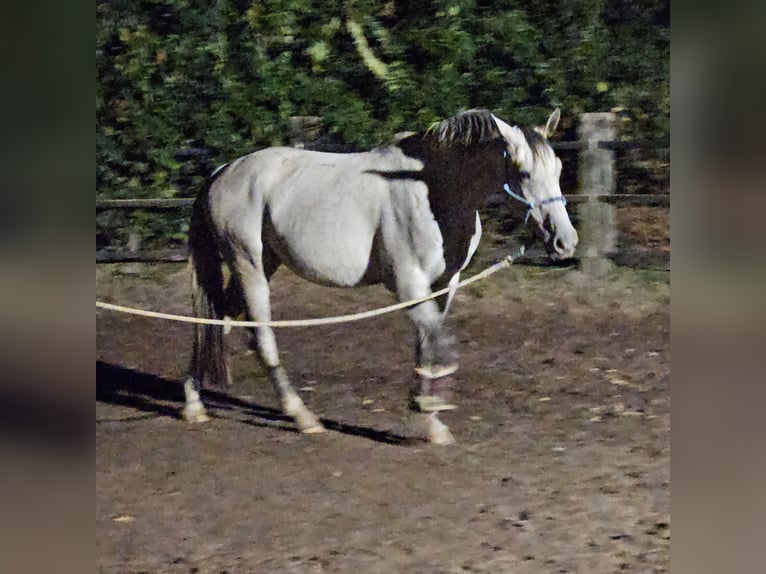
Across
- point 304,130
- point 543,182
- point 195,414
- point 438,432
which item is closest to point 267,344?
point 195,414

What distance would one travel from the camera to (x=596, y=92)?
14.6ft

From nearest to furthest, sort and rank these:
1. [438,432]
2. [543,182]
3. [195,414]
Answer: [543,182], [438,432], [195,414]

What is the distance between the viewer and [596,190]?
4480mm

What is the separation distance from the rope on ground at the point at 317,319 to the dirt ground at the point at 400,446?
4cm

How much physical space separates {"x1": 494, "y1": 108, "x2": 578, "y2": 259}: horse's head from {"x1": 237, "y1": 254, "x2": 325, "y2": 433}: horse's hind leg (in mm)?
1278

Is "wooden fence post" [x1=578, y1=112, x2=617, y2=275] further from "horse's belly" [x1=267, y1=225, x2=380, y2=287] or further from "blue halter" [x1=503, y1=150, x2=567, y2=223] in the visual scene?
"horse's belly" [x1=267, y1=225, x2=380, y2=287]

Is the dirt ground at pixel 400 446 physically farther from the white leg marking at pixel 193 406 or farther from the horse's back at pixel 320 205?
the horse's back at pixel 320 205

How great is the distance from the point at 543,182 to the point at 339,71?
3.49ft

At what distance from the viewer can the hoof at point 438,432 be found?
15.0 ft

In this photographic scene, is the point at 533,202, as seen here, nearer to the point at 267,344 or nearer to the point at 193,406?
the point at 267,344

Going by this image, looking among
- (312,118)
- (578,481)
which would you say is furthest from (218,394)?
(578,481)
